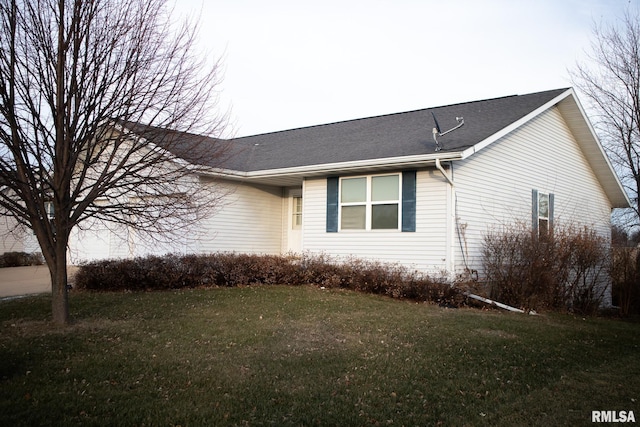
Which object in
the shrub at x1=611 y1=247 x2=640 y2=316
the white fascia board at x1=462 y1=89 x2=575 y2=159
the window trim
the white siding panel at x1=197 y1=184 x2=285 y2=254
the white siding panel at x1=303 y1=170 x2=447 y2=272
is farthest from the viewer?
the white siding panel at x1=197 y1=184 x2=285 y2=254

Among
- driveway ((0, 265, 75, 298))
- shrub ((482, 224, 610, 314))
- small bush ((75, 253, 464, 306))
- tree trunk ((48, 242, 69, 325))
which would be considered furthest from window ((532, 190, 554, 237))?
driveway ((0, 265, 75, 298))

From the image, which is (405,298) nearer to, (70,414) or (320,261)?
(320,261)

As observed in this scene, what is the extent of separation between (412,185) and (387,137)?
236 centimetres

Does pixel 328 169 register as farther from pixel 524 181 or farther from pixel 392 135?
pixel 524 181

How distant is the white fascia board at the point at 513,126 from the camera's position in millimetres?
11398

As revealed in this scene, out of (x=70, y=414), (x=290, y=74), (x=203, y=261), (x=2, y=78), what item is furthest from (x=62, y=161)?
(x=290, y=74)

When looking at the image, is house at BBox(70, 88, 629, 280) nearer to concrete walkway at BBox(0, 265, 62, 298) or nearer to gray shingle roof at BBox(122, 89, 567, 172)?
gray shingle roof at BBox(122, 89, 567, 172)

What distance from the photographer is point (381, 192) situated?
42.8 ft

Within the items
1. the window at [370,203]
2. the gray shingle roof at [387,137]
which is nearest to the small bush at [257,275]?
the window at [370,203]

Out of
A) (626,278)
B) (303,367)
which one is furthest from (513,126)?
(303,367)

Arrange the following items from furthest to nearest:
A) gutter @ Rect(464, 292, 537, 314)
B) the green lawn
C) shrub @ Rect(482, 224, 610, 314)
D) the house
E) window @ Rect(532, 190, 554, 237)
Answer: window @ Rect(532, 190, 554, 237) → the house → shrub @ Rect(482, 224, 610, 314) → gutter @ Rect(464, 292, 537, 314) → the green lawn

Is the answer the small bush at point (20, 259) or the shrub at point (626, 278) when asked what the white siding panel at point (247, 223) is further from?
the shrub at point (626, 278)

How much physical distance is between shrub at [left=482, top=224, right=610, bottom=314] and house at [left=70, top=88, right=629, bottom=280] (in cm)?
69

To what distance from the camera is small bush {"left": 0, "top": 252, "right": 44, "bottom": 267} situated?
2006 cm
